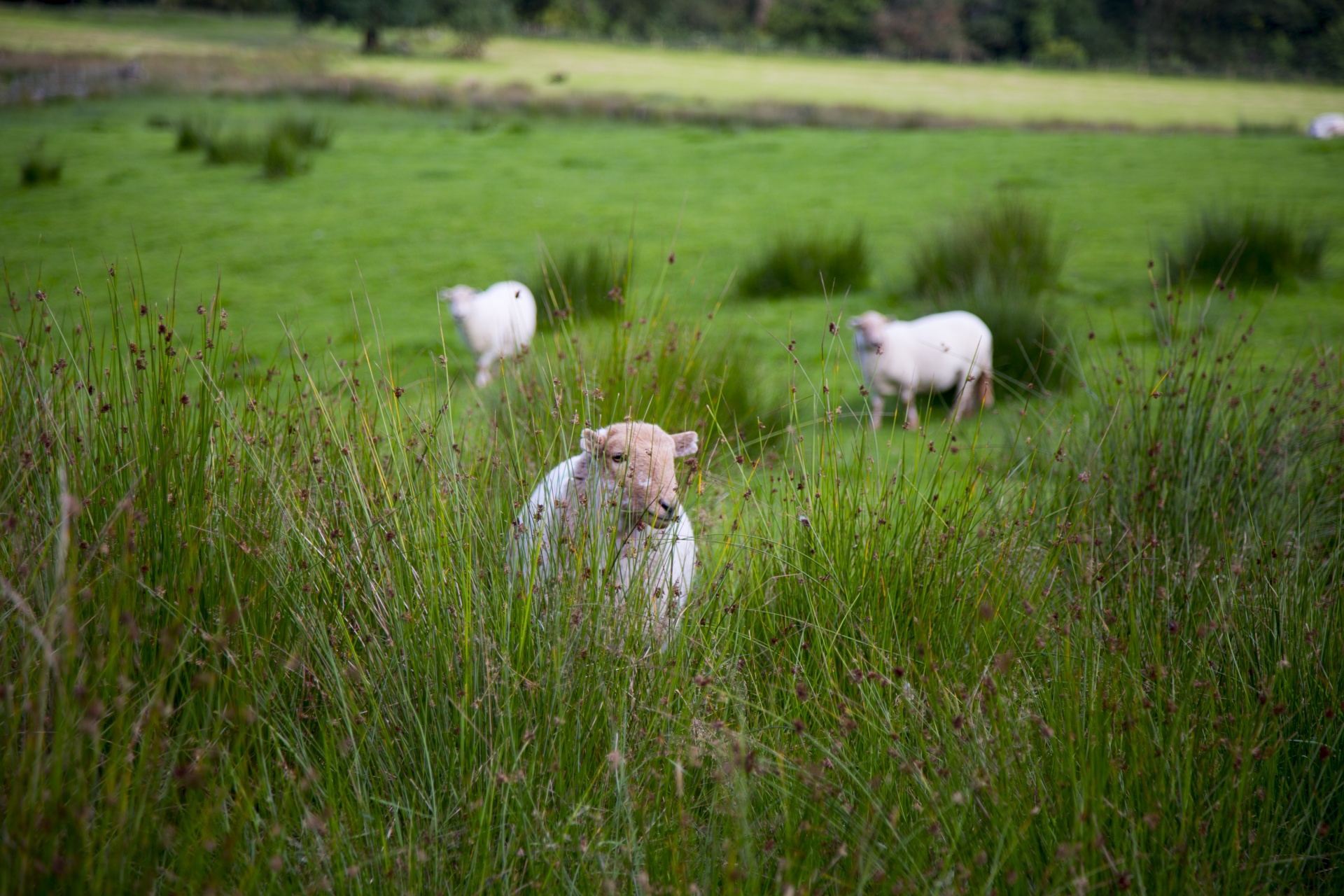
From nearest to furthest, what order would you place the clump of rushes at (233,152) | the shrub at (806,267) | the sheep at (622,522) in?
the sheep at (622,522), the shrub at (806,267), the clump of rushes at (233,152)

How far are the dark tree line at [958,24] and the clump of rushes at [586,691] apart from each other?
33988mm

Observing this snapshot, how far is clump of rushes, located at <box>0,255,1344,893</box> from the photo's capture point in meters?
1.58

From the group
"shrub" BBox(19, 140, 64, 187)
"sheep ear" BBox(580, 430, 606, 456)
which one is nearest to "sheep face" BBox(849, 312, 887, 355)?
"sheep ear" BBox(580, 430, 606, 456)

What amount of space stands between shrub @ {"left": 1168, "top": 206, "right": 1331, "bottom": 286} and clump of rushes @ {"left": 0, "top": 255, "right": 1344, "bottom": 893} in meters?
5.15

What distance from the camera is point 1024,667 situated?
2176 millimetres

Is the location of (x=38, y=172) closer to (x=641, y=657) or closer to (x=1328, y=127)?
(x=641, y=657)

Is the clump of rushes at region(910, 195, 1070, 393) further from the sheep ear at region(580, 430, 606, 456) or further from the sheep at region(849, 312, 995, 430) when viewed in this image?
the sheep ear at region(580, 430, 606, 456)

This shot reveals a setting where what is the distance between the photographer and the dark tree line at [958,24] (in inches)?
1276

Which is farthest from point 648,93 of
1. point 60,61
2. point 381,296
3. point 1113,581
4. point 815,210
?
point 1113,581

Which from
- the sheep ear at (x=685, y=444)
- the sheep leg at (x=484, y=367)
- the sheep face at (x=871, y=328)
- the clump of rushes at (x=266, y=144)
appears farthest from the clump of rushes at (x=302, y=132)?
the sheep ear at (x=685, y=444)

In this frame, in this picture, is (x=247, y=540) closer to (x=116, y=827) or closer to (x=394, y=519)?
(x=394, y=519)

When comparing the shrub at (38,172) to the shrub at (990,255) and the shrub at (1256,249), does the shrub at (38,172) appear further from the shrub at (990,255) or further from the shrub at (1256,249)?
the shrub at (1256,249)

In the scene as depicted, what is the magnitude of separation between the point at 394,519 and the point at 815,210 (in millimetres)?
9025

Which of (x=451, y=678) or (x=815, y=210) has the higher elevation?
(x=815, y=210)
